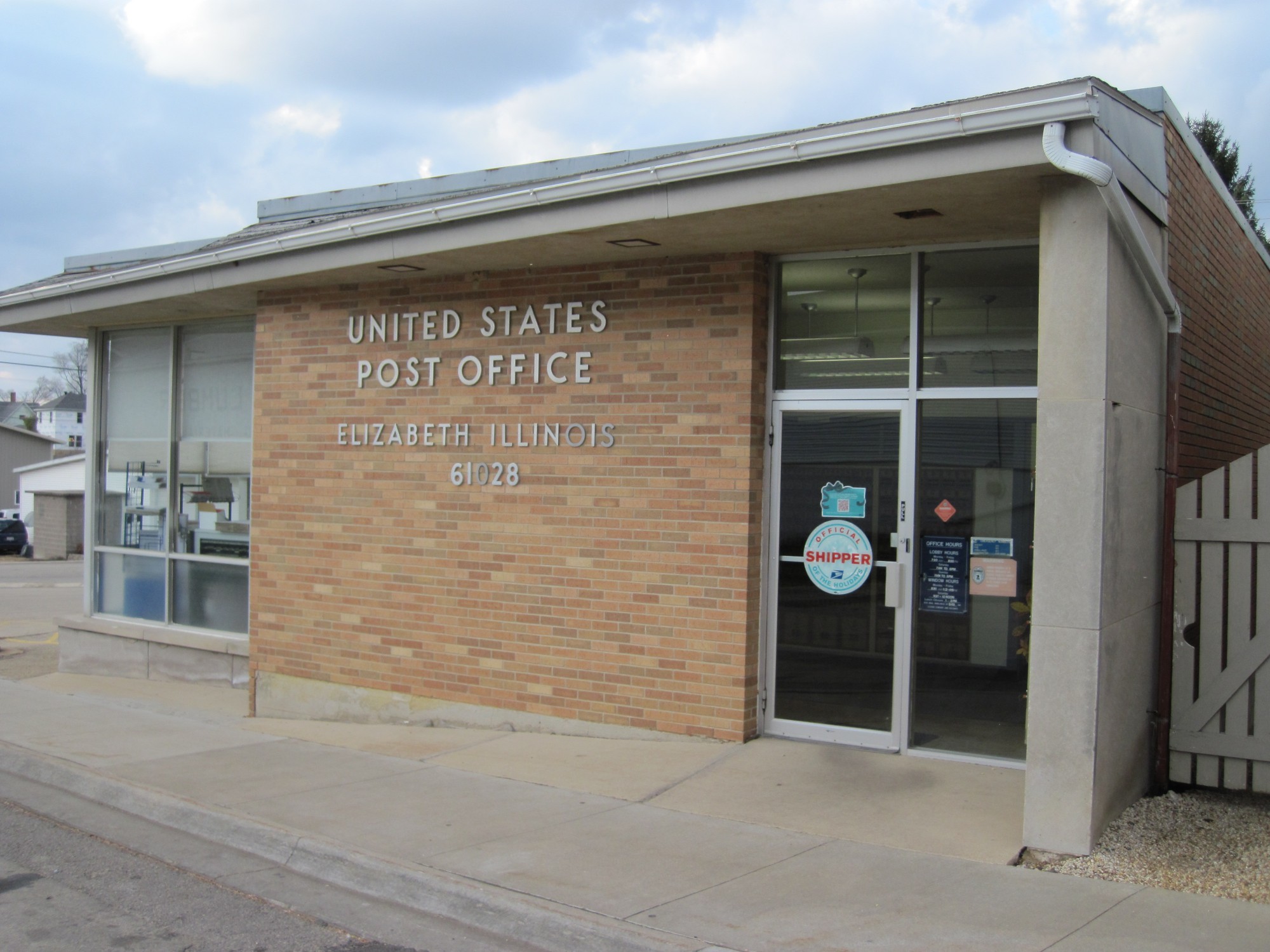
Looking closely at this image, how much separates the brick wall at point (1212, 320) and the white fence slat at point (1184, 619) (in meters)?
0.67

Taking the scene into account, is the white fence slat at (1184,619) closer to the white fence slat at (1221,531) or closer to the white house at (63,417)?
the white fence slat at (1221,531)

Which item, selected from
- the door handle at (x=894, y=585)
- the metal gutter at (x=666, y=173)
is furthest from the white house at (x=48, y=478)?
the door handle at (x=894, y=585)

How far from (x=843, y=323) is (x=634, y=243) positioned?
1.45 m

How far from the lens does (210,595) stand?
36.8 ft

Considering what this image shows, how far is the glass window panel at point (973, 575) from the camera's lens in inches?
268

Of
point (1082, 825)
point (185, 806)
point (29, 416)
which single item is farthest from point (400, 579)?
point (29, 416)

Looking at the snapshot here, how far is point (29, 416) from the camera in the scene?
74125mm

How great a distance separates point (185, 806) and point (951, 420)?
5.14m

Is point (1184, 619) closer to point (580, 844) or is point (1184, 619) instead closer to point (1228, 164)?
point (580, 844)

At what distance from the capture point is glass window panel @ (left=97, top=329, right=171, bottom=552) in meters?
11.6

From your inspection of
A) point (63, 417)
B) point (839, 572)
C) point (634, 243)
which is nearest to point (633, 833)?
point (839, 572)

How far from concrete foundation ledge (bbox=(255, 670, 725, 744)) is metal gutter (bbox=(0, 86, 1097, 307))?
11.6 ft

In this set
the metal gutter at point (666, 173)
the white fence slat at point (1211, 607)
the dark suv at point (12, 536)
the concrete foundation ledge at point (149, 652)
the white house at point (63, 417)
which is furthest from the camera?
the white house at point (63, 417)

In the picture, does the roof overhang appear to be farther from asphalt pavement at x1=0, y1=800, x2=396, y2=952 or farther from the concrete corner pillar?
asphalt pavement at x1=0, y1=800, x2=396, y2=952
